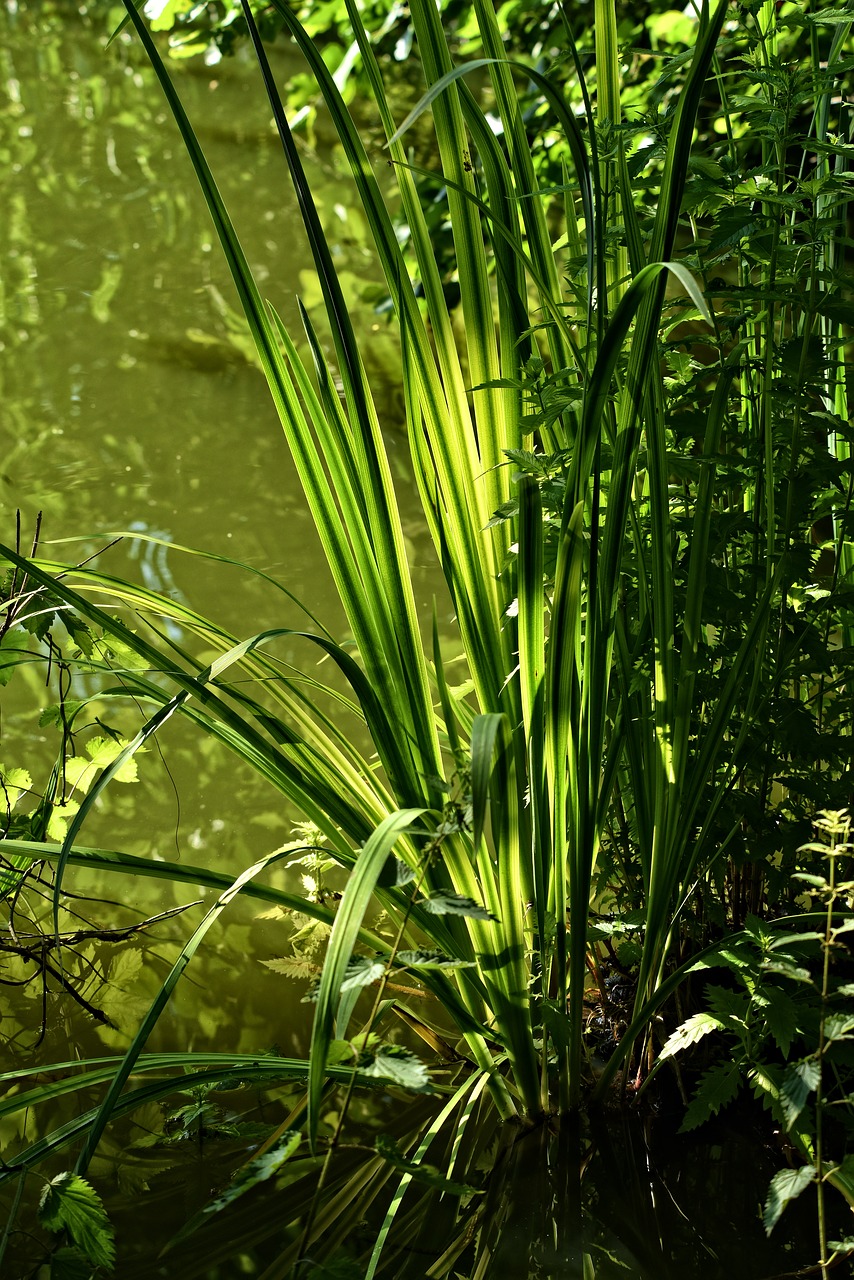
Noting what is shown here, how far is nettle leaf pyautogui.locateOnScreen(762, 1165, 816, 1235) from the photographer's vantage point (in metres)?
0.54

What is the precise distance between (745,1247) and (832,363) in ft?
1.97

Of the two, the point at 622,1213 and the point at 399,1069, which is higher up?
the point at 399,1069

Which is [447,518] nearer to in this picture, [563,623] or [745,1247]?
[563,623]

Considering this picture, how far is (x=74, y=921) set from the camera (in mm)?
1114

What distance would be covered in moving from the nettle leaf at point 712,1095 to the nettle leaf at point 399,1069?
0.24 meters

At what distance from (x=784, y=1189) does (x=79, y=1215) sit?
39 centimetres

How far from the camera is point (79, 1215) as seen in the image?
60 centimetres

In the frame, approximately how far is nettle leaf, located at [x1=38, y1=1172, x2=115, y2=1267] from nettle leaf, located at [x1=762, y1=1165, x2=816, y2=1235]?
36 cm

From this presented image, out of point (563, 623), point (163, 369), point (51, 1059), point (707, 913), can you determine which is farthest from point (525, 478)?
point (163, 369)

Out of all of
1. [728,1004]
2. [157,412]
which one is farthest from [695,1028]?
[157,412]

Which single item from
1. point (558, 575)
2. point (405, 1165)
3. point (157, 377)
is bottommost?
point (405, 1165)

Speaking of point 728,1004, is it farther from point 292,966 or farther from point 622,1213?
point 292,966

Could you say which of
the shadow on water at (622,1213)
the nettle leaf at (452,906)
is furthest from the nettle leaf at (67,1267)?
the nettle leaf at (452,906)

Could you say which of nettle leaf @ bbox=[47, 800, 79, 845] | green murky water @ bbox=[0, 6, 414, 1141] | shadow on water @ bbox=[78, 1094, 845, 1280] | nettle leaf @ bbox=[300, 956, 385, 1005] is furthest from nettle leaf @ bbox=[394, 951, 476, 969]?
nettle leaf @ bbox=[47, 800, 79, 845]
